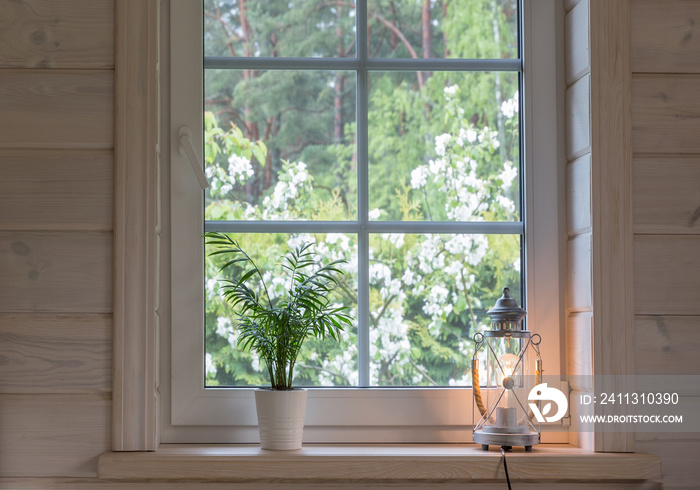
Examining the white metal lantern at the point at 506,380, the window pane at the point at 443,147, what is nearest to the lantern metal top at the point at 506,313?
the white metal lantern at the point at 506,380

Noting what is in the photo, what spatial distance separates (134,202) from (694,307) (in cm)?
110

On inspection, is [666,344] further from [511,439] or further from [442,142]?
[442,142]

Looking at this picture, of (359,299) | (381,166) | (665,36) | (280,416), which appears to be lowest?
(280,416)

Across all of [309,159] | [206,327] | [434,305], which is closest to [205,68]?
[309,159]

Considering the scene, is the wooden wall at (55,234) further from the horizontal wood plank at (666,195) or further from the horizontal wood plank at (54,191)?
the horizontal wood plank at (666,195)

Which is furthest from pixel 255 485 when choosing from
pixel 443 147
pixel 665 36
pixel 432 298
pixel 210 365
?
pixel 665 36

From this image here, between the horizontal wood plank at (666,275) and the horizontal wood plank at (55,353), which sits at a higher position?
the horizontal wood plank at (666,275)

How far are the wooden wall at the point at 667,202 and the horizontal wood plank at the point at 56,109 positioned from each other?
1043mm

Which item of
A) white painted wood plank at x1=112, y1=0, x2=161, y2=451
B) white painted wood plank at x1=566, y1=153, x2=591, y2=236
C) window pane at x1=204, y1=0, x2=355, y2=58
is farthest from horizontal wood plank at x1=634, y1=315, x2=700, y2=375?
white painted wood plank at x1=112, y1=0, x2=161, y2=451

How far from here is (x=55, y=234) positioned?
1380 millimetres

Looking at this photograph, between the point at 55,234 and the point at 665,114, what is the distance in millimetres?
1215

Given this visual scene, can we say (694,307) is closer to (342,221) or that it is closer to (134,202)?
(342,221)

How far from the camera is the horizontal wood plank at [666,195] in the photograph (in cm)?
140

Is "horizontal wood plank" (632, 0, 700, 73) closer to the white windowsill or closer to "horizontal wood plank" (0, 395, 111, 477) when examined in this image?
the white windowsill
